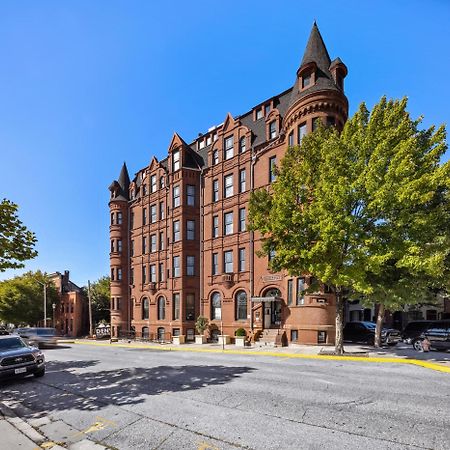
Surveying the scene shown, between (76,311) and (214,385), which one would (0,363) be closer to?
(214,385)

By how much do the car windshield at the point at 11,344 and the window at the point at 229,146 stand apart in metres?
Answer: 24.2

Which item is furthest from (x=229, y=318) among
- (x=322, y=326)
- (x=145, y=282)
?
(x=145, y=282)

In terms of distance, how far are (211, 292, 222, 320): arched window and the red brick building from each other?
0.09m

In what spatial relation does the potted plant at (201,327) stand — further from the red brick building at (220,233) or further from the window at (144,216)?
the window at (144,216)

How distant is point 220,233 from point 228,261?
285 centimetres

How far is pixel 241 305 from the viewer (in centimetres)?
3078

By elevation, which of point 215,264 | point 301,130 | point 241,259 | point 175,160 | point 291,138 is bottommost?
point 215,264

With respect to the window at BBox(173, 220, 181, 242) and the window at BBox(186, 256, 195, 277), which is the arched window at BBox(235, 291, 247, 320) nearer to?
the window at BBox(186, 256, 195, 277)

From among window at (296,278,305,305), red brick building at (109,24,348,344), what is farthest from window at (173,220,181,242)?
window at (296,278,305,305)

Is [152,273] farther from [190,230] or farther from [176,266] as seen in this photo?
[190,230]

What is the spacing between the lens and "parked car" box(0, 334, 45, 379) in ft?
40.8

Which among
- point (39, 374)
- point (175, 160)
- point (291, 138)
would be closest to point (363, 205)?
point (291, 138)

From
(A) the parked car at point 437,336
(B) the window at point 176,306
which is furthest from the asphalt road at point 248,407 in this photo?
(B) the window at point 176,306

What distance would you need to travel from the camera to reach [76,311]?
180 feet
